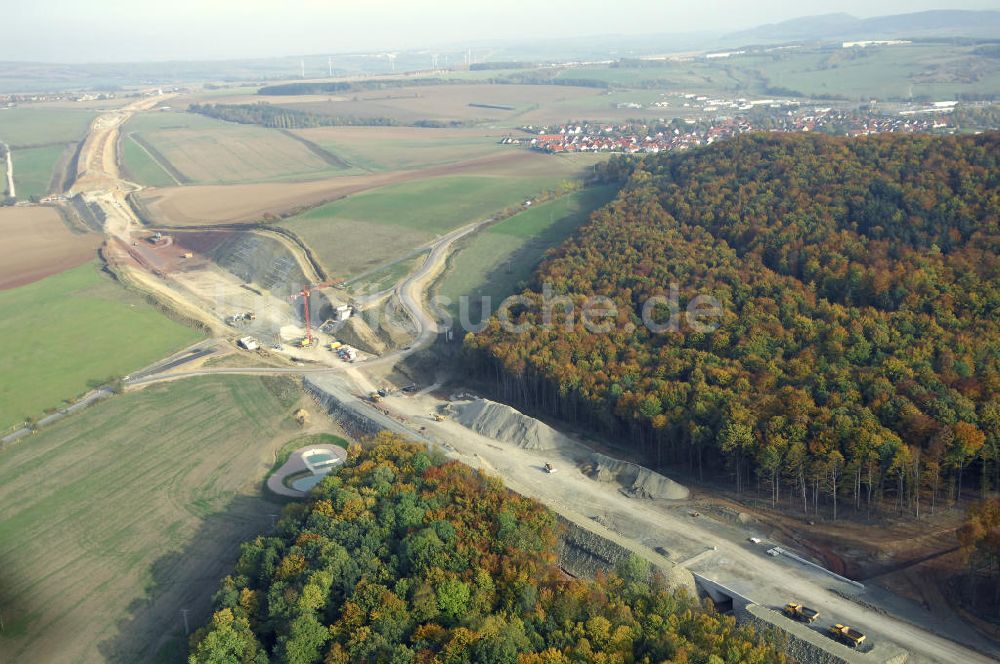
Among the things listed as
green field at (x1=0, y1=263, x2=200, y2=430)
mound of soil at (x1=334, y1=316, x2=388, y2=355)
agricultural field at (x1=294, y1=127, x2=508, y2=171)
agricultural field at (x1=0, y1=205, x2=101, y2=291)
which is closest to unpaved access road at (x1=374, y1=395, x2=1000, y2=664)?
mound of soil at (x1=334, y1=316, x2=388, y2=355)

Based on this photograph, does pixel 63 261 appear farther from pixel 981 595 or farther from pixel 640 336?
pixel 981 595

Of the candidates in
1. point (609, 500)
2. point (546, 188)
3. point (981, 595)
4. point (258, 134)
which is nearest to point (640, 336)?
point (609, 500)

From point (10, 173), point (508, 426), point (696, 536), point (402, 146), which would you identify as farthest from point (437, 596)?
point (10, 173)

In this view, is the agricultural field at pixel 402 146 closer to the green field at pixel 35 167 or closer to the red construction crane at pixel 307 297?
the green field at pixel 35 167

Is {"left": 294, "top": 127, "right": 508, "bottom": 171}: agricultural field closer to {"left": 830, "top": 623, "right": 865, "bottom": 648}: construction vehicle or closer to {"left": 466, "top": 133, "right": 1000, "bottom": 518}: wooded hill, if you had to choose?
{"left": 466, "top": 133, "right": 1000, "bottom": 518}: wooded hill

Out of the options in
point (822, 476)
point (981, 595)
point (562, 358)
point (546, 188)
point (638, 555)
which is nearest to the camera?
point (981, 595)

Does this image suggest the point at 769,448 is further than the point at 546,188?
No

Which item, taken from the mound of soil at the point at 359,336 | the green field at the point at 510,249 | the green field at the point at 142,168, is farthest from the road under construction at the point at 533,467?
the green field at the point at 142,168

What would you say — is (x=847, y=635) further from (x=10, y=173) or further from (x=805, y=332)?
(x=10, y=173)
